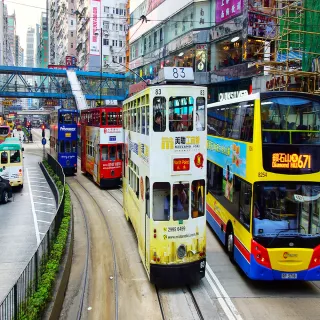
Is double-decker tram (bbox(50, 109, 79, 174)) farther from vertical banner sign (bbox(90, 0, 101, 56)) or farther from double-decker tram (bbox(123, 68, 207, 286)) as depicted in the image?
vertical banner sign (bbox(90, 0, 101, 56))

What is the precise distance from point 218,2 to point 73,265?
2073 cm

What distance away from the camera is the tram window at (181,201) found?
8.91m

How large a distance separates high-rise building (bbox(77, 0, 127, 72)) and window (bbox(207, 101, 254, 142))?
51.6 m

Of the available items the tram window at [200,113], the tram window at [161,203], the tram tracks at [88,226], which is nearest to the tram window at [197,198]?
the tram window at [161,203]

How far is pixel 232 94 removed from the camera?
25.1m

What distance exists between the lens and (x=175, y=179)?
885cm

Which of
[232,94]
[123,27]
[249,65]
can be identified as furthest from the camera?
[123,27]

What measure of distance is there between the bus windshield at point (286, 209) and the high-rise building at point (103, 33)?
57.1 m

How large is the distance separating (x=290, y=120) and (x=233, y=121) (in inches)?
102

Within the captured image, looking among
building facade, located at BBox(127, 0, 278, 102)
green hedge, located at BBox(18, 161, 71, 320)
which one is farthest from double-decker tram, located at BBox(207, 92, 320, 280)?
building facade, located at BBox(127, 0, 278, 102)

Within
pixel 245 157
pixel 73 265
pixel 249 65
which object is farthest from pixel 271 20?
pixel 73 265

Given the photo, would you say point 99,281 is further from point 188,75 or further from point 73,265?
point 188,75

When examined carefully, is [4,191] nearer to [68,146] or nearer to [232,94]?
[68,146]

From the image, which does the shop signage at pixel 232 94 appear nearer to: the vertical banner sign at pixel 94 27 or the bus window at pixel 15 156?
the bus window at pixel 15 156
